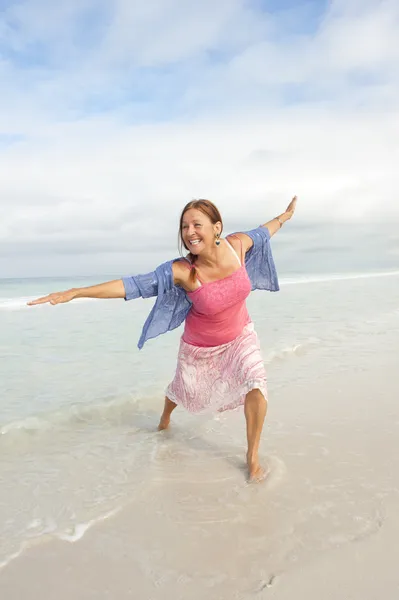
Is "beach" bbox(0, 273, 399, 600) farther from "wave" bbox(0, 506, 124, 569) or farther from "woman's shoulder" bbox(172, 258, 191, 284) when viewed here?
"woman's shoulder" bbox(172, 258, 191, 284)

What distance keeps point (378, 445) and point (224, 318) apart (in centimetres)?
145

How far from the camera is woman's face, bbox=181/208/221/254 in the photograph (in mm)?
3793

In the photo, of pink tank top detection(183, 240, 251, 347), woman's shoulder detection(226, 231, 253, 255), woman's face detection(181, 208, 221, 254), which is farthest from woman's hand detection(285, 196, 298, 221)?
woman's face detection(181, 208, 221, 254)

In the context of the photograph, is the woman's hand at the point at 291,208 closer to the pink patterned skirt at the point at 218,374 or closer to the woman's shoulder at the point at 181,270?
the pink patterned skirt at the point at 218,374

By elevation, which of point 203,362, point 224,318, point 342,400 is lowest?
point 342,400

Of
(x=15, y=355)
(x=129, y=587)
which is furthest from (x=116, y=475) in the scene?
(x=15, y=355)

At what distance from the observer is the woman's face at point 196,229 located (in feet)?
12.4

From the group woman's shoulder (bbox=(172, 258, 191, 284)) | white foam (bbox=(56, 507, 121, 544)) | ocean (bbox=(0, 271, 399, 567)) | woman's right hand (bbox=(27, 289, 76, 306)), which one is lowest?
ocean (bbox=(0, 271, 399, 567))

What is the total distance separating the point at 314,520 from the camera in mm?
2887

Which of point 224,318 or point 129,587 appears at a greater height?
point 224,318

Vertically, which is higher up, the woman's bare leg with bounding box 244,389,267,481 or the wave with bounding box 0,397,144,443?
the woman's bare leg with bounding box 244,389,267,481

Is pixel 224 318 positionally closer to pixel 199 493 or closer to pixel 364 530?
pixel 199 493

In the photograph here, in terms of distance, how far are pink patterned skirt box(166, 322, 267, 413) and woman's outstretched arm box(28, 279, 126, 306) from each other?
0.94 metres

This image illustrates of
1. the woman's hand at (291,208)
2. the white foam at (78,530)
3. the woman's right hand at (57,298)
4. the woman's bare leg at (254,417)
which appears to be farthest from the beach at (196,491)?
the woman's hand at (291,208)
